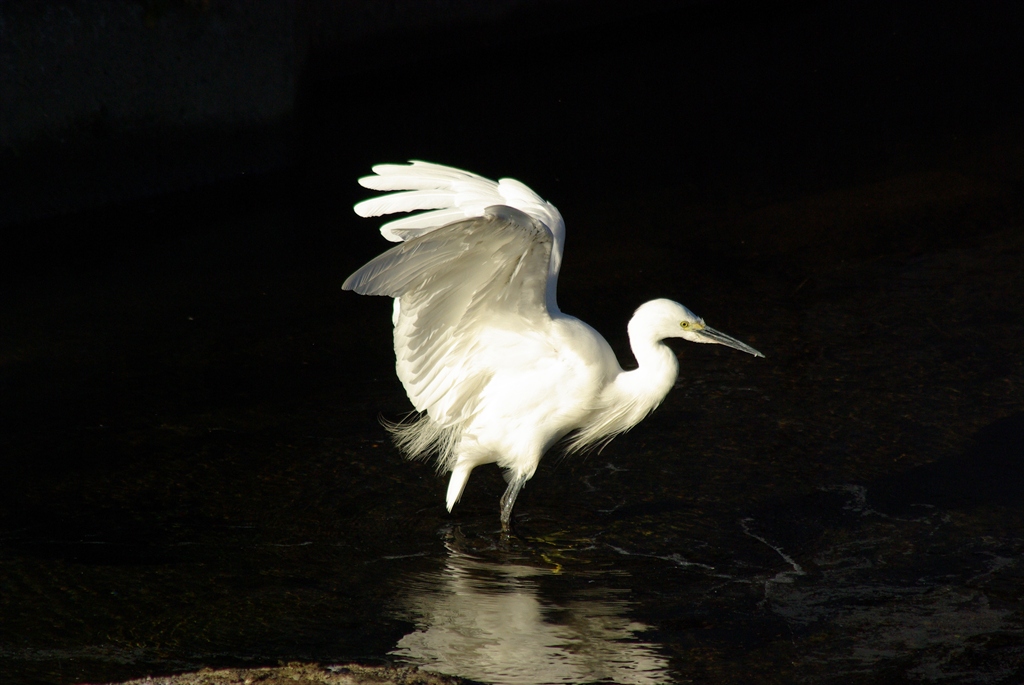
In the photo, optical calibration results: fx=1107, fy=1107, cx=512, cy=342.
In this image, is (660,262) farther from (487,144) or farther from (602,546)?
(602,546)

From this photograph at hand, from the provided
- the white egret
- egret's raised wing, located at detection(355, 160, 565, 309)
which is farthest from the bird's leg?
egret's raised wing, located at detection(355, 160, 565, 309)

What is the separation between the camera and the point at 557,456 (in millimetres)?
5355

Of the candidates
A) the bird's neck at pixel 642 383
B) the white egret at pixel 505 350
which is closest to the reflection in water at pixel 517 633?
the white egret at pixel 505 350

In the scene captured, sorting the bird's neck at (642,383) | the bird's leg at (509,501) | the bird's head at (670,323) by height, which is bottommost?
the bird's leg at (509,501)

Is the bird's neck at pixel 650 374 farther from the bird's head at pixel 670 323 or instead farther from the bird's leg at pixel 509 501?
the bird's leg at pixel 509 501

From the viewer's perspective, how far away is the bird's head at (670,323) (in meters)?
4.37

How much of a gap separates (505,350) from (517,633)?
1.25 m

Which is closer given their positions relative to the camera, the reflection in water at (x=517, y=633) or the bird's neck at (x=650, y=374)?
the reflection in water at (x=517, y=633)

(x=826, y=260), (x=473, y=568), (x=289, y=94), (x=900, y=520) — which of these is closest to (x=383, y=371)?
(x=473, y=568)

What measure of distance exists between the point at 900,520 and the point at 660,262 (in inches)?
124

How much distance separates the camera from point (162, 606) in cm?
381

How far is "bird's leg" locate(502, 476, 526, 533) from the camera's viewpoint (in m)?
4.57

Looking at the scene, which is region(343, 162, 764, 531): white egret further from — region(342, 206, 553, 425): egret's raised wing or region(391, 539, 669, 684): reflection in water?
region(391, 539, 669, 684): reflection in water

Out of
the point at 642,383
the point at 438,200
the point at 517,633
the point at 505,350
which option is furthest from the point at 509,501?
the point at 438,200
